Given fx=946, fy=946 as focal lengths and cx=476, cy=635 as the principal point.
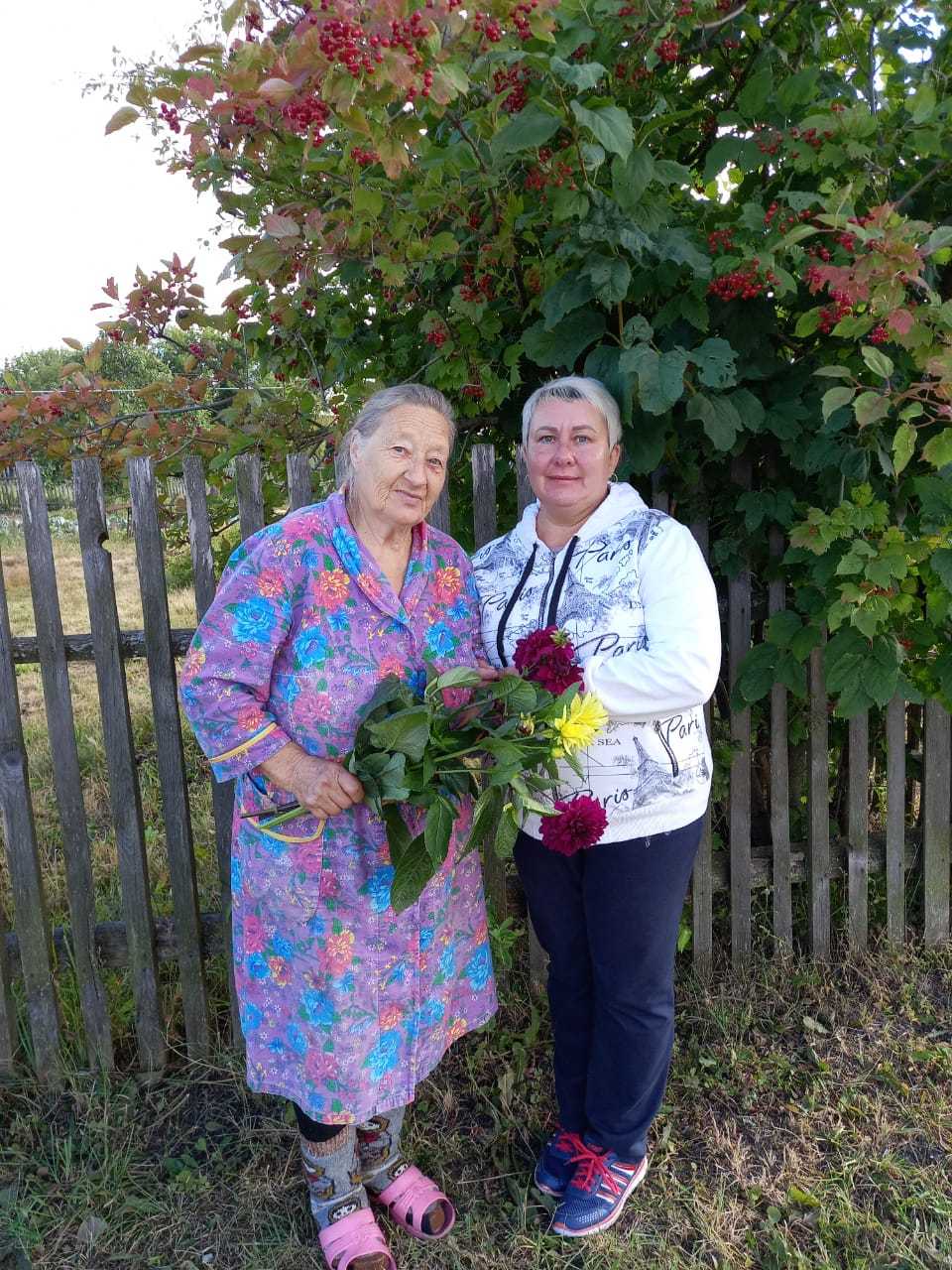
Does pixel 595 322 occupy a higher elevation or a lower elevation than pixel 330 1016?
higher

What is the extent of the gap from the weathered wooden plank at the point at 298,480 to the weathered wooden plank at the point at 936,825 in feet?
6.69

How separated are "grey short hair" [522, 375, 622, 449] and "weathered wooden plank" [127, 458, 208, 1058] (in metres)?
1.06

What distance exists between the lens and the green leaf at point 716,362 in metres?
2.23

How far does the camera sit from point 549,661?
1812 mm

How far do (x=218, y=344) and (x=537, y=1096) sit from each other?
8.62 feet

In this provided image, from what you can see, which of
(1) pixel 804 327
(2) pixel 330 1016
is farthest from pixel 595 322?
(2) pixel 330 1016

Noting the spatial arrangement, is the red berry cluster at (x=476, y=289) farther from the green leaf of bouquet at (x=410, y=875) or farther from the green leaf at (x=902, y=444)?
the green leaf of bouquet at (x=410, y=875)

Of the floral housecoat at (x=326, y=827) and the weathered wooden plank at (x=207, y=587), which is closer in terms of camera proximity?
the floral housecoat at (x=326, y=827)

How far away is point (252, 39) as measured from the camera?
1938mm

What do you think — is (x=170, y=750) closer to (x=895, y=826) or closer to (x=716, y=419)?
(x=716, y=419)

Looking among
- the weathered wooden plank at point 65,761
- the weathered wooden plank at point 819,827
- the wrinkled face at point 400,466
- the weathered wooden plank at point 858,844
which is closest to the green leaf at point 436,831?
the wrinkled face at point 400,466

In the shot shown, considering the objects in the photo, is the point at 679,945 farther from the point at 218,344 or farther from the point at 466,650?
the point at 218,344

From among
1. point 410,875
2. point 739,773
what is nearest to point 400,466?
point 410,875

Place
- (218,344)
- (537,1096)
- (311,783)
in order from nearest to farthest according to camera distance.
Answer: (311,783)
(537,1096)
(218,344)
